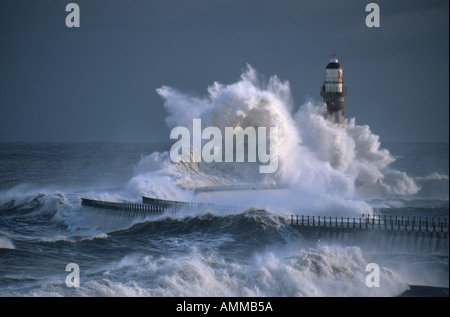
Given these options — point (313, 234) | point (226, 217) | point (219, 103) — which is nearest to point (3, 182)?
point (219, 103)

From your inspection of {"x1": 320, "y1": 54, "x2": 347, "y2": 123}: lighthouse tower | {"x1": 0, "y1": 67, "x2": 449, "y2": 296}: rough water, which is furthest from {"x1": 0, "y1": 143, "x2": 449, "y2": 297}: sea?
{"x1": 320, "y1": 54, "x2": 347, "y2": 123}: lighthouse tower

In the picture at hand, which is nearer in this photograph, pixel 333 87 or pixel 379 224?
pixel 379 224

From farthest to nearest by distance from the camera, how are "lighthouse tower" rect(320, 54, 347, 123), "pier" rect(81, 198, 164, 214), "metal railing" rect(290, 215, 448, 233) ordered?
"lighthouse tower" rect(320, 54, 347, 123) < "pier" rect(81, 198, 164, 214) < "metal railing" rect(290, 215, 448, 233)

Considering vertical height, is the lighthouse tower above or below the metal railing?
above

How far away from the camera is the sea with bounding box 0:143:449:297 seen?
77.8ft

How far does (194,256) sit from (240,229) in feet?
19.8

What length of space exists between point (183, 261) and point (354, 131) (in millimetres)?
35903

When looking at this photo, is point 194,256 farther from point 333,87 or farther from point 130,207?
point 333,87

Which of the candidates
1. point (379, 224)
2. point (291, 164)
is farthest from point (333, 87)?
point (379, 224)

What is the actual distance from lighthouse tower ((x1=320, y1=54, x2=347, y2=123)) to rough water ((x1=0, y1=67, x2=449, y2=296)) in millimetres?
1867

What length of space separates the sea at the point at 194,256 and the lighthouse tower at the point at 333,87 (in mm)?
13242

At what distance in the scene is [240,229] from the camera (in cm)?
3269

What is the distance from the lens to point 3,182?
62719 millimetres

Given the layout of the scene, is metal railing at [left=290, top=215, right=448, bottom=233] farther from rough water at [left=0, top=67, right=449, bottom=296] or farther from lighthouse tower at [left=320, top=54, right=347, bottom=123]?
lighthouse tower at [left=320, top=54, right=347, bottom=123]
